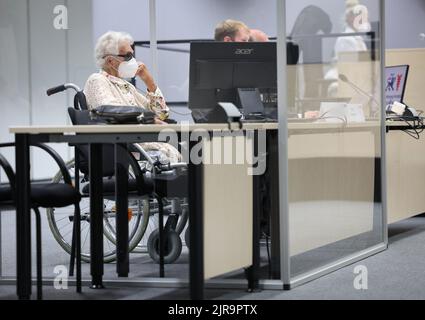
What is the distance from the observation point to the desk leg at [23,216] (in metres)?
3.11

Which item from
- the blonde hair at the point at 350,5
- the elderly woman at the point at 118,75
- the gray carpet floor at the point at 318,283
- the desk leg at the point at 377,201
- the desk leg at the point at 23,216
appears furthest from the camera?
the desk leg at the point at 377,201

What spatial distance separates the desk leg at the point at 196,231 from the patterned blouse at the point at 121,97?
123cm

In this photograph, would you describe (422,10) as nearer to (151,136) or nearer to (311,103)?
(311,103)

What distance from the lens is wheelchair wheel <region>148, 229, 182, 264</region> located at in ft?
14.3

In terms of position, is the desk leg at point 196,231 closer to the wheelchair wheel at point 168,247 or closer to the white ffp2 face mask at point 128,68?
the wheelchair wheel at point 168,247

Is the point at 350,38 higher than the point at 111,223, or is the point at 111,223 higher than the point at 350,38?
the point at 350,38

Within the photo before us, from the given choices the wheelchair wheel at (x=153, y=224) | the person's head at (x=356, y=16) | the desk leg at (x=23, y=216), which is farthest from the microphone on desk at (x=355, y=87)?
the desk leg at (x=23, y=216)

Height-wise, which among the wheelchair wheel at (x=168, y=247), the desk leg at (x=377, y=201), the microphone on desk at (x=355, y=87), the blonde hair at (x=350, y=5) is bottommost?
the wheelchair wheel at (x=168, y=247)

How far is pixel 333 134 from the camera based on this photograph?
161 inches

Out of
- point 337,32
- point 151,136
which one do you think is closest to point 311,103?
point 337,32

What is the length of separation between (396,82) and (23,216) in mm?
3172

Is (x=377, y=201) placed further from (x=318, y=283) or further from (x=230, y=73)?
(x=230, y=73)

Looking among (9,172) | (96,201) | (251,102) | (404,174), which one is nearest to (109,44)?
(251,102)

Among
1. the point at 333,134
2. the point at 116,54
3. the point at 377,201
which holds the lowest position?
the point at 377,201
